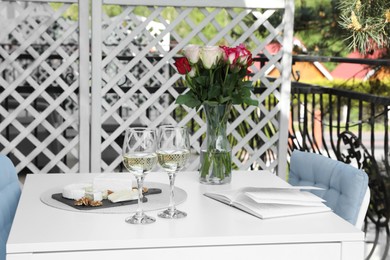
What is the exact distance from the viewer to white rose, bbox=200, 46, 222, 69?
1.75m

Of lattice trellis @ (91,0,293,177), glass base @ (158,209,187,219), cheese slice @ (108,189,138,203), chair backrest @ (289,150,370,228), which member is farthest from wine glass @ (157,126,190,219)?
lattice trellis @ (91,0,293,177)

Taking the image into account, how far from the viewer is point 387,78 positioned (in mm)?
3814

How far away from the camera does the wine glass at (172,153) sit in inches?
58.8

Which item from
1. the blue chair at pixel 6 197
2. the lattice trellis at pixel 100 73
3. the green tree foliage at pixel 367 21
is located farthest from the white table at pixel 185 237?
the green tree foliage at pixel 367 21

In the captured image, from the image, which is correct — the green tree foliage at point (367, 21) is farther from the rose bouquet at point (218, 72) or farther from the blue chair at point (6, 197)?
the blue chair at point (6, 197)

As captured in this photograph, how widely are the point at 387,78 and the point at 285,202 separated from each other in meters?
2.44

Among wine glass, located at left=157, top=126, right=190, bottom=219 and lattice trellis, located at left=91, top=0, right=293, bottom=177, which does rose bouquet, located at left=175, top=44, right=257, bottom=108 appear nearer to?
wine glass, located at left=157, top=126, right=190, bottom=219

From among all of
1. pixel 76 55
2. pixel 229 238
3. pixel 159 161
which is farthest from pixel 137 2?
pixel 229 238

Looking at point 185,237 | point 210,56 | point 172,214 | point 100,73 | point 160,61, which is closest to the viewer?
point 185,237

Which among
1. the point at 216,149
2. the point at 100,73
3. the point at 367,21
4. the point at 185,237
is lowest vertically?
the point at 185,237

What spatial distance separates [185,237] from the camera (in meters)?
1.35

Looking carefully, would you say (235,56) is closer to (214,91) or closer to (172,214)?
(214,91)

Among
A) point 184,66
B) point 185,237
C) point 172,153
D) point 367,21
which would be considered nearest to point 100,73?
point 367,21

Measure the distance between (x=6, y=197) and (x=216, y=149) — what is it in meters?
0.53
